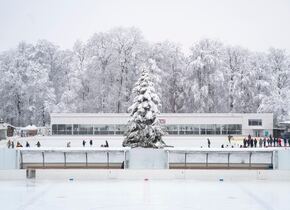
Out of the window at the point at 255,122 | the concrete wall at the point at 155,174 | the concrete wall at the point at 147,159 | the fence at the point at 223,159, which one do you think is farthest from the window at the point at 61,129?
the concrete wall at the point at 155,174

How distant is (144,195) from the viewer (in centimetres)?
2505

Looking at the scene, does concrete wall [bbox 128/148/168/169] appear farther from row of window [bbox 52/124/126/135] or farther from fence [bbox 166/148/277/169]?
row of window [bbox 52/124/126/135]

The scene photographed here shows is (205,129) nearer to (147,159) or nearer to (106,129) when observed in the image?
(106,129)

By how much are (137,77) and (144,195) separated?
4820 cm

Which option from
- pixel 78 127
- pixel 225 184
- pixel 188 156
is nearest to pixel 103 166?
pixel 188 156

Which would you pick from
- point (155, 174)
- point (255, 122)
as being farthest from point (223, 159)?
point (255, 122)

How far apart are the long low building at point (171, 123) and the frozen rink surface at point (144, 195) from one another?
34189 millimetres

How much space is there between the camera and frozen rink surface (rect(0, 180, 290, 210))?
73.1ft

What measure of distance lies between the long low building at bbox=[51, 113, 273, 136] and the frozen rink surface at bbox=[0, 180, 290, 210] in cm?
3419

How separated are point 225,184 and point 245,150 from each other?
5888 millimetres

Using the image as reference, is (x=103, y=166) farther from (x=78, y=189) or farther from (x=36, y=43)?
(x=36, y=43)

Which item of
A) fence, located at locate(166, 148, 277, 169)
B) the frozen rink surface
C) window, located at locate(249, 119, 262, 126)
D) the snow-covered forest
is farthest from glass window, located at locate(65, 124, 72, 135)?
the frozen rink surface

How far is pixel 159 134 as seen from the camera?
3866cm

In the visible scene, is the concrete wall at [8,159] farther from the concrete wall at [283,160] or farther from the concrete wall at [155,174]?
the concrete wall at [283,160]
